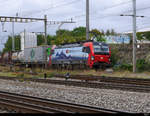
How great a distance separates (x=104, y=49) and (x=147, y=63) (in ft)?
15.5

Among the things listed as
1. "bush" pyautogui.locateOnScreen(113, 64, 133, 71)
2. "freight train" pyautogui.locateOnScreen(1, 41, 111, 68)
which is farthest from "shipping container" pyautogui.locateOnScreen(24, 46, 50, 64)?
"bush" pyautogui.locateOnScreen(113, 64, 133, 71)

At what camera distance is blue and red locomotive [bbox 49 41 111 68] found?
90.0 feet

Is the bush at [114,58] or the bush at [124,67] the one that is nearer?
the bush at [124,67]

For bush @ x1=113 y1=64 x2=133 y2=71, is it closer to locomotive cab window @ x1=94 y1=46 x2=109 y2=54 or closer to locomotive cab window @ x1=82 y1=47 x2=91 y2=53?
locomotive cab window @ x1=94 y1=46 x2=109 y2=54

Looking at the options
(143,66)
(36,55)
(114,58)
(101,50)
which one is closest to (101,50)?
(101,50)

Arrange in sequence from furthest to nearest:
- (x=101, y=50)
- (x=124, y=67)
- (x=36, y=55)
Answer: (x=36, y=55), (x=124, y=67), (x=101, y=50)

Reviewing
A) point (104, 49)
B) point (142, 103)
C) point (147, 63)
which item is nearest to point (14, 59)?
point (104, 49)

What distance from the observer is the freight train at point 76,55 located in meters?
27.5

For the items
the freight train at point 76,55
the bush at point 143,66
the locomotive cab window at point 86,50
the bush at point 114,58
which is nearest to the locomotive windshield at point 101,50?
the freight train at point 76,55

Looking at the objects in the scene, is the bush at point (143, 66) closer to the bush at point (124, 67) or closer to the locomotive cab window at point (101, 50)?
the bush at point (124, 67)

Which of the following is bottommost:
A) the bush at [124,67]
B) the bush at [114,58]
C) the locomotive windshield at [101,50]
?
the bush at [124,67]

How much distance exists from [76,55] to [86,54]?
178 cm

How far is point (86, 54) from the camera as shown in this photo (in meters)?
27.9

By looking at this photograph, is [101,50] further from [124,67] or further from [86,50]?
[124,67]
